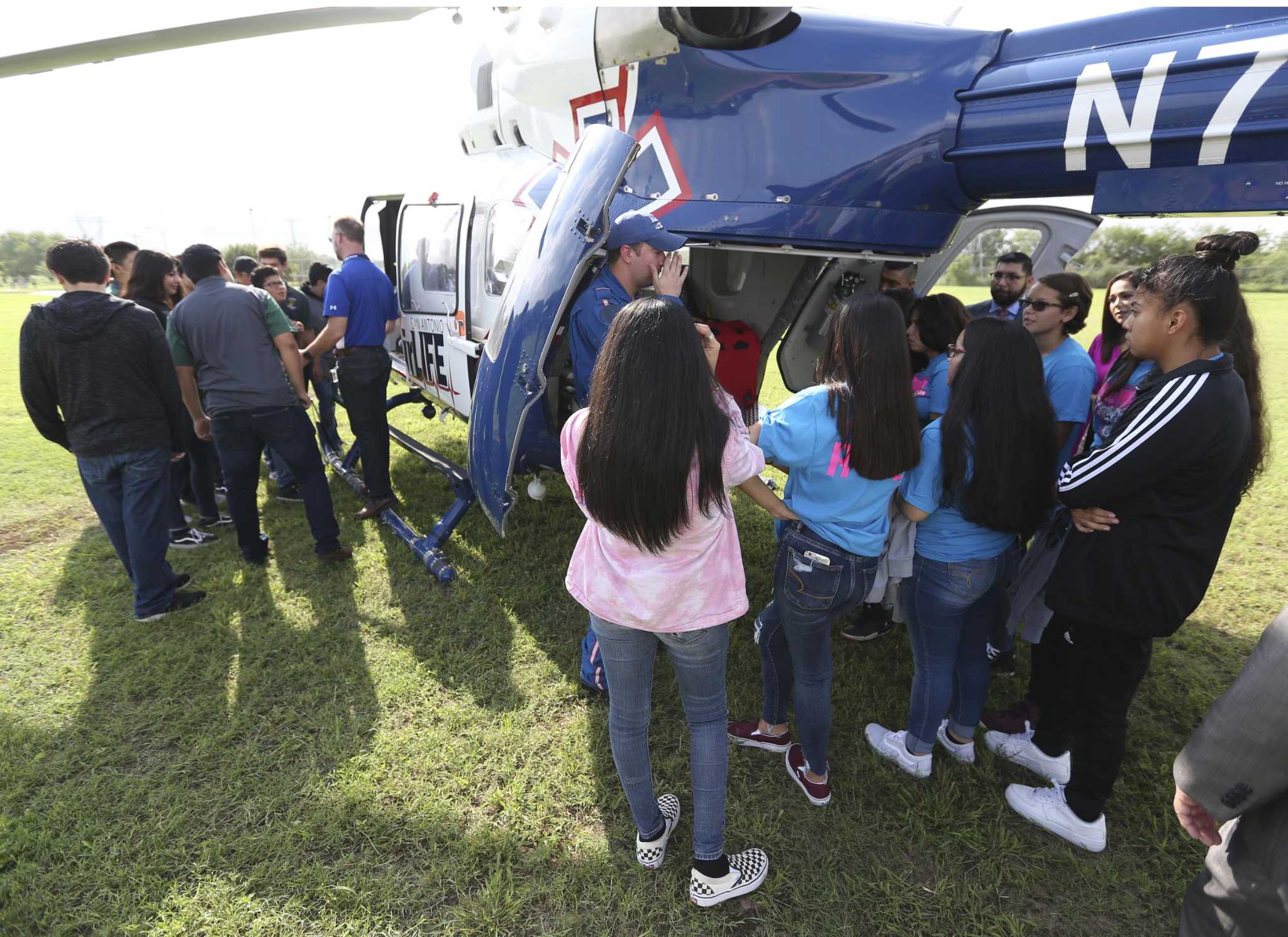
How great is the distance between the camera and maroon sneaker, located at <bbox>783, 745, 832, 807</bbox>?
251cm

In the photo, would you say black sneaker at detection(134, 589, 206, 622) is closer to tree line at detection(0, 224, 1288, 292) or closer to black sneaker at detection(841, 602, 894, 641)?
black sneaker at detection(841, 602, 894, 641)

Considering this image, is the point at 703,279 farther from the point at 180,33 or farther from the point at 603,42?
the point at 180,33

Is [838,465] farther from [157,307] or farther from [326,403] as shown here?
[326,403]

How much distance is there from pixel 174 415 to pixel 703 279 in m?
3.35

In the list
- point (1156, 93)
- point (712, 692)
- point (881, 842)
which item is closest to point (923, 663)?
point (881, 842)

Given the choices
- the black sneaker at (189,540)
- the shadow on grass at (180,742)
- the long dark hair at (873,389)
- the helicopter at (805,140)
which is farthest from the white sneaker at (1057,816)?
the black sneaker at (189,540)

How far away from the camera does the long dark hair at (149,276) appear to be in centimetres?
420

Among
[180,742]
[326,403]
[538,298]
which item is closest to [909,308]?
[538,298]

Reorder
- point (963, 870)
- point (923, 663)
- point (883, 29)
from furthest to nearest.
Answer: point (883, 29) < point (923, 663) < point (963, 870)

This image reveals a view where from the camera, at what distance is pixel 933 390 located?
2.97 m

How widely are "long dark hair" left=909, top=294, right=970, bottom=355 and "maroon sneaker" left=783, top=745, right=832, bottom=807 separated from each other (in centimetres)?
197

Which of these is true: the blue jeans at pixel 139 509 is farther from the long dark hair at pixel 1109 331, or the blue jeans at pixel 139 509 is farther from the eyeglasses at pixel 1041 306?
the long dark hair at pixel 1109 331

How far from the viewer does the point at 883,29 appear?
2.72 m

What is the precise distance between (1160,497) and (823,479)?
995 millimetres
